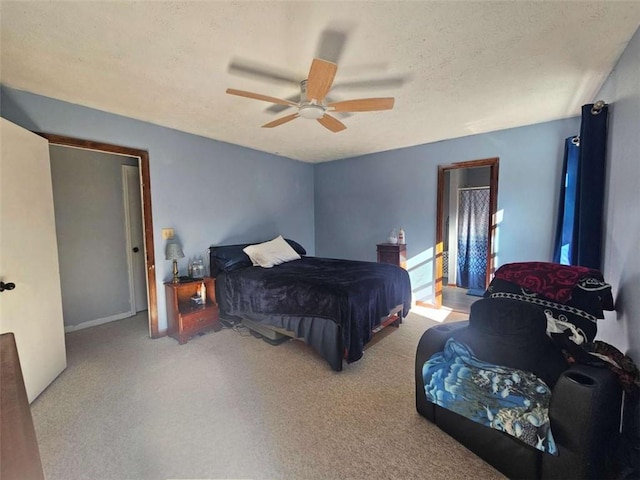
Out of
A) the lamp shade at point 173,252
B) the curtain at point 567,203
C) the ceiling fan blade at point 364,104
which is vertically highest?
the ceiling fan blade at point 364,104

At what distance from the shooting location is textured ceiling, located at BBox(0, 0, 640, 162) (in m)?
1.42

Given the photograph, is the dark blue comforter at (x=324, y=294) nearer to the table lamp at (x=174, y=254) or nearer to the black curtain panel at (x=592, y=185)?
the table lamp at (x=174, y=254)

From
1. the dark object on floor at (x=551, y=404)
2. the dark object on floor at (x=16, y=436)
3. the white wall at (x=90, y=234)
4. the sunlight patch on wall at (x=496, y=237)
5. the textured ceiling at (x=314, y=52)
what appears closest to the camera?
the dark object on floor at (x=16, y=436)

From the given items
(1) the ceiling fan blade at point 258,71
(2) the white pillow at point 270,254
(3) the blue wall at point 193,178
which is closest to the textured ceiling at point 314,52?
(1) the ceiling fan blade at point 258,71

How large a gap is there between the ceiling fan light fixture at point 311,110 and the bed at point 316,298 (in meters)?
1.50

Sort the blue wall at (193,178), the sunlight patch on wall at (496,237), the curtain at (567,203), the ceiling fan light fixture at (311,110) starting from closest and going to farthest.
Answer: the ceiling fan light fixture at (311,110)
the blue wall at (193,178)
the curtain at (567,203)
the sunlight patch on wall at (496,237)

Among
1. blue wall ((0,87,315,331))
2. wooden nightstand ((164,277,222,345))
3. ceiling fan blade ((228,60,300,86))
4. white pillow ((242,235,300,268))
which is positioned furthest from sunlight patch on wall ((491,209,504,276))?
wooden nightstand ((164,277,222,345))

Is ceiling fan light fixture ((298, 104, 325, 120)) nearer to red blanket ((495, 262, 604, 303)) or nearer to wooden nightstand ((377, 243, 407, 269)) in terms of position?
red blanket ((495, 262, 604, 303))

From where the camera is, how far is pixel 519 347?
1488mm

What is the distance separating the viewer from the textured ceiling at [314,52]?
142 cm

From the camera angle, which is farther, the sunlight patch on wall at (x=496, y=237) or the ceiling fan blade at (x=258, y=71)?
the sunlight patch on wall at (x=496, y=237)

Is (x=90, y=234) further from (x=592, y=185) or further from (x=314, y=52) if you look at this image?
(x=592, y=185)

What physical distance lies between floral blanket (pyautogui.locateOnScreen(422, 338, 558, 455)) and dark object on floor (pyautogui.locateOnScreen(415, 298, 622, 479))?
0.17ft

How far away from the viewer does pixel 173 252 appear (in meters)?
3.12
